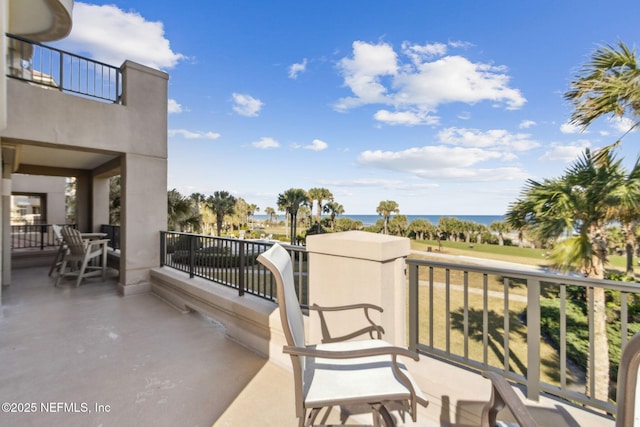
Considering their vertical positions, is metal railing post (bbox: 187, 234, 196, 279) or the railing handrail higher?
the railing handrail

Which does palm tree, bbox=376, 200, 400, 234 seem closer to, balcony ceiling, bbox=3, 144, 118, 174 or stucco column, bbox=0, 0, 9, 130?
balcony ceiling, bbox=3, 144, 118, 174

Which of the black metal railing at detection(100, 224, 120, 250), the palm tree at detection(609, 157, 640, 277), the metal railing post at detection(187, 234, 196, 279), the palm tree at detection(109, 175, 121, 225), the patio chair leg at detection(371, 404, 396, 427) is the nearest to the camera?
the patio chair leg at detection(371, 404, 396, 427)

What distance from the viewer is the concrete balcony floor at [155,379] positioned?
1760 mm

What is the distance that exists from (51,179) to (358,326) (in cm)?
1472

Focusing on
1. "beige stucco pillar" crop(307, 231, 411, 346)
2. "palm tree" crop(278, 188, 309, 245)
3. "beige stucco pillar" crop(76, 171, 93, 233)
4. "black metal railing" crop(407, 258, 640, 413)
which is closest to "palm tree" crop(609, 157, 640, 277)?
"black metal railing" crop(407, 258, 640, 413)

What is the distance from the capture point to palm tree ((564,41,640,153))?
4.72 metres

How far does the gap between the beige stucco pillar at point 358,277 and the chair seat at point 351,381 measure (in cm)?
31

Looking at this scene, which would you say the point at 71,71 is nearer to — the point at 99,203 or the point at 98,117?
the point at 98,117

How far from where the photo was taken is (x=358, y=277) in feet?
6.23

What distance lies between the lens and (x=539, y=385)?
1613mm

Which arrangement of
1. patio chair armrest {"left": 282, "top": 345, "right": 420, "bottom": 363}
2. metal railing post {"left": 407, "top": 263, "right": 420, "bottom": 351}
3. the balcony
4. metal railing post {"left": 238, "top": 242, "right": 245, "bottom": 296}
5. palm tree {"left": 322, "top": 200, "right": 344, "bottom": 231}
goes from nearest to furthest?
patio chair armrest {"left": 282, "top": 345, "right": 420, "bottom": 363} → the balcony → metal railing post {"left": 407, "top": 263, "right": 420, "bottom": 351} → metal railing post {"left": 238, "top": 242, "right": 245, "bottom": 296} → palm tree {"left": 322, "top": 200, "right": 344, "bottom": 231}

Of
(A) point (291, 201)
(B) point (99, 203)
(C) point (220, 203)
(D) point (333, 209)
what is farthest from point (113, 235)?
(D) point (333, 209)

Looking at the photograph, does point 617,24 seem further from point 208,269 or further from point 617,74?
point 208,269

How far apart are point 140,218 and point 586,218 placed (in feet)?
26.6
